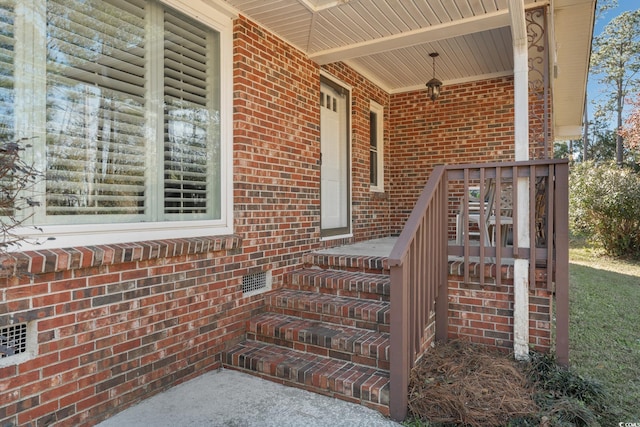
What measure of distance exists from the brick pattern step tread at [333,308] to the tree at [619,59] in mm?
22319

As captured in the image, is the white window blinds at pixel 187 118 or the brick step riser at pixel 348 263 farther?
the brick step riser at pixel 348 263

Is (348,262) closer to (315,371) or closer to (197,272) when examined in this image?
(315,371)

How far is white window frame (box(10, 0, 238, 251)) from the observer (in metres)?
2.26

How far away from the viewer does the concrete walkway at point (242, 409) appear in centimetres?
238

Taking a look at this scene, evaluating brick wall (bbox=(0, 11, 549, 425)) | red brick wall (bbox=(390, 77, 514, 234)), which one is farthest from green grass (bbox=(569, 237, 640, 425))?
red brick wall (bbox=(390, 77, 514, 234))

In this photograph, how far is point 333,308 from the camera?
3344 millimetres

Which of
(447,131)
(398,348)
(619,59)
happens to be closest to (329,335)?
(398,348)

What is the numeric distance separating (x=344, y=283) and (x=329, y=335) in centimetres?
66

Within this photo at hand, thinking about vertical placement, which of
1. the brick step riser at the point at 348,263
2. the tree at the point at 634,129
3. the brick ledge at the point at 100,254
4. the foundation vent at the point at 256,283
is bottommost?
the foundation vent at the point at 256,283

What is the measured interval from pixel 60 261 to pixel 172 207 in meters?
0.98

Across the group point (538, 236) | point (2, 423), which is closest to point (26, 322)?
point (2, 423)

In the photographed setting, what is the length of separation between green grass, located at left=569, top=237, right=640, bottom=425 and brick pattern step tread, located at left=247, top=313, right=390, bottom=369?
1492 millimetres

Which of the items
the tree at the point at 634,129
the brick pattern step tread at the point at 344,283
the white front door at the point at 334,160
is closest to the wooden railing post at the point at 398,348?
the brick pattern step tread at the point at 344,283

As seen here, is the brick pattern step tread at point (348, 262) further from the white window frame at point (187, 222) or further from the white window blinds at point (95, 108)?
the white window blinds at point (95, 108)
